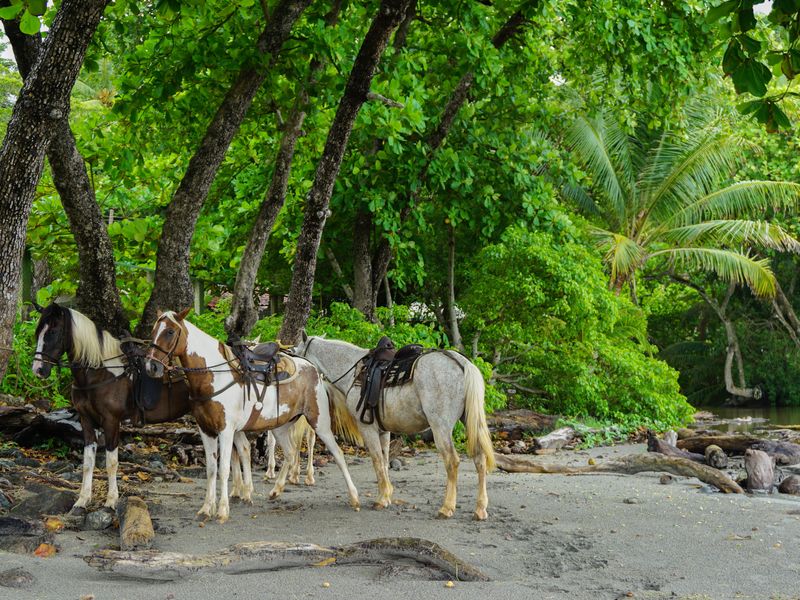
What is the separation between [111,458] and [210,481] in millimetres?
934

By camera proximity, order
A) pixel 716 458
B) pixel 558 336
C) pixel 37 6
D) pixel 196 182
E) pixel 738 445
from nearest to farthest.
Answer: pixel 37 6
pixel 196 182
pixel 716 458
pixel 738 445
pixel 558 336

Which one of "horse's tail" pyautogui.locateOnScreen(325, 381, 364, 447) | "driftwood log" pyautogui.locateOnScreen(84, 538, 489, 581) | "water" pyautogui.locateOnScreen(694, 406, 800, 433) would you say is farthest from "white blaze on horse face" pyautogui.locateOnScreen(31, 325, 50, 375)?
"water" pyautogui.locateOnScreen(694, 406, 800, 433)

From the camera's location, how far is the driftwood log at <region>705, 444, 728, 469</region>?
11.7 metres

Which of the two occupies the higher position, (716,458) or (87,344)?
(87,344)

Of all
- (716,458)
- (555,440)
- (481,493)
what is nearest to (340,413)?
(481,493)

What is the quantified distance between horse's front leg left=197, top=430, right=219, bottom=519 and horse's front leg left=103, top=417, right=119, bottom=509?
80 cm

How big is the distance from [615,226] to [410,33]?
11830mm

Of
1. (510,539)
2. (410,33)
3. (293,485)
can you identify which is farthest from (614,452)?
(410,33)

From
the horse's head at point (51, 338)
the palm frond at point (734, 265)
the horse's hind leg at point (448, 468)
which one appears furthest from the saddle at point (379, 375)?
the palm frond at point (734, 265)

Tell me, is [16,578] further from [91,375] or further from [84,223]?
[84,223]

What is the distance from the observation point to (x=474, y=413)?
25.9ft

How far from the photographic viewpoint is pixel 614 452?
544 inches

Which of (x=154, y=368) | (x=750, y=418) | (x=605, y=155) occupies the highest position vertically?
(x=605, y=155)

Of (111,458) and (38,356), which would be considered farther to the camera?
(111,458)
